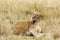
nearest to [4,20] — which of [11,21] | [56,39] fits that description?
[11,21]

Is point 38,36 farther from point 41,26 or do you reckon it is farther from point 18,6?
point 18,6

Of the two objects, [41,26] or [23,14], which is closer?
[41,26]

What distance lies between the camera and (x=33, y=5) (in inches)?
532

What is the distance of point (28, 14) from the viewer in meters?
12.5

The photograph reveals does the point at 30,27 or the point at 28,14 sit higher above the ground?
the point at 28,14

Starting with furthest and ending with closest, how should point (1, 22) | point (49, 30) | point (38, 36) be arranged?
point (1, 22), point (49, 30), point (38, 36)

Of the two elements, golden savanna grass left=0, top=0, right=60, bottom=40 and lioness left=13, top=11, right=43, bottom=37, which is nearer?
golden savanna grass left=0, top=0, right=60, bottom=40

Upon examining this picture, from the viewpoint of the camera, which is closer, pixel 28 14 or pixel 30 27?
pixel 30 27

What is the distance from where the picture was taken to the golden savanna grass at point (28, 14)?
9786mm

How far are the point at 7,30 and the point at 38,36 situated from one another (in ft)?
4.28

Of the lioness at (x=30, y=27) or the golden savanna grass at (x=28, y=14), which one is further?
the lioness at (x=30, y=27)

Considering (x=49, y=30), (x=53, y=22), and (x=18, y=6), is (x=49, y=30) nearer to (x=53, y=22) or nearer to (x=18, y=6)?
(x=53, y=22)

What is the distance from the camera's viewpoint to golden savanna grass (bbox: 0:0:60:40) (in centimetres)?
979

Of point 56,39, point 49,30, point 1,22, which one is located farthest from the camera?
point 1,22
